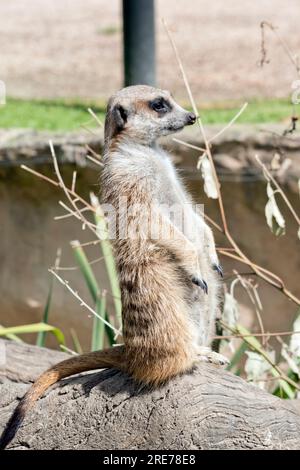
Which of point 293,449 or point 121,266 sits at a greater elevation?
point 121,266

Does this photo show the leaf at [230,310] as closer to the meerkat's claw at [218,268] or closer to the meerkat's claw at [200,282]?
the meerkat's claw at [218,268]

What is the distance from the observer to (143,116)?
127 inches

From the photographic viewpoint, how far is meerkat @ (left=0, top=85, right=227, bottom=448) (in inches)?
118

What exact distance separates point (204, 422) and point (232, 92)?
184 inches

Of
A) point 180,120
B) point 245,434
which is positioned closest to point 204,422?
point 245,434

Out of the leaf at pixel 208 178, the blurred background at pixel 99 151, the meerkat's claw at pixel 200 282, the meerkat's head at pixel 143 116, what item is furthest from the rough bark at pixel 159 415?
the blurred background at pixel 99 151

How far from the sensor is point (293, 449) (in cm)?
282

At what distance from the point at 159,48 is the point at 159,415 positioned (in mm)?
6486

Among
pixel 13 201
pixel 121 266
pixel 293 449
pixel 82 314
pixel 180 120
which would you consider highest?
pixel 180 120

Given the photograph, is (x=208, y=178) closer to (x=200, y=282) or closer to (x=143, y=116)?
(x=143, y=116)

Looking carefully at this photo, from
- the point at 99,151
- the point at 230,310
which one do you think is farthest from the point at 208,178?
the point at 99,151

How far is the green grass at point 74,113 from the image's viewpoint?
18.5 feet
